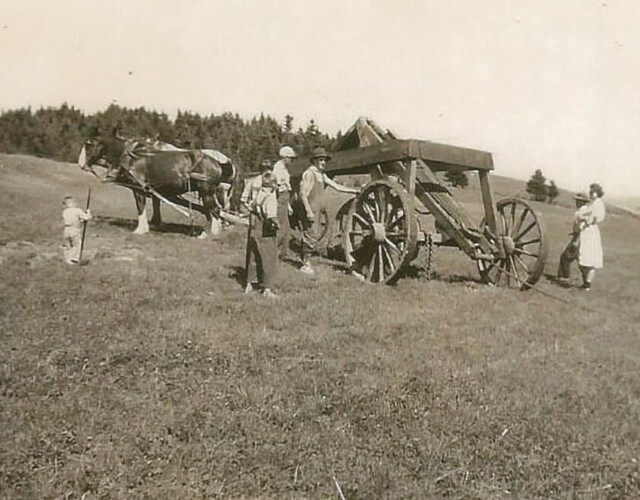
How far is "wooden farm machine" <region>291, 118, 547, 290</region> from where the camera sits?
10.8 meters

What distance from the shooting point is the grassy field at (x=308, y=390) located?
15.6 ft

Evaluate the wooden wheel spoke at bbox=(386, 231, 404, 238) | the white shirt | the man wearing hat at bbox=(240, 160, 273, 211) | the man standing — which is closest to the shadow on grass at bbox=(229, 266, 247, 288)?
the man standing

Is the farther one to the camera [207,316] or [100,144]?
[100,144]

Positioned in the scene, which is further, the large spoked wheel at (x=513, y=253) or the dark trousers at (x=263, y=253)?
the large spoked wheel at (x=513, y=253)

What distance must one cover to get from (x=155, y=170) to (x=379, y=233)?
725cm

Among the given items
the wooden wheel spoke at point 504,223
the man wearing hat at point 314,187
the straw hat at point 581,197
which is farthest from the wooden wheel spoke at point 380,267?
the straw hat at point 581,197

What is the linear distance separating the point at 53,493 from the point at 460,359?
4.13 metres

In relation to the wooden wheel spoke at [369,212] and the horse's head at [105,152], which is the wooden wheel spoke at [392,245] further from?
the horse's head at [105,152]

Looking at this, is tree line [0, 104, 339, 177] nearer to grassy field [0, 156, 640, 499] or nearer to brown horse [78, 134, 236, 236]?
brown horse [78, 134, 236, 236]

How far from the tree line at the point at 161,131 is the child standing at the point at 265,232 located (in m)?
57.2

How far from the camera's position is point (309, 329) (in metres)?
8.08

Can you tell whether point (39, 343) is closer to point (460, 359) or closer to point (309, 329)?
point (309, 329)

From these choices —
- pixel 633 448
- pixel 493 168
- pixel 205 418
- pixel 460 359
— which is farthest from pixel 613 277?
pixel 205 418

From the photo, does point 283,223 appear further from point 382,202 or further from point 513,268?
point 513,268
